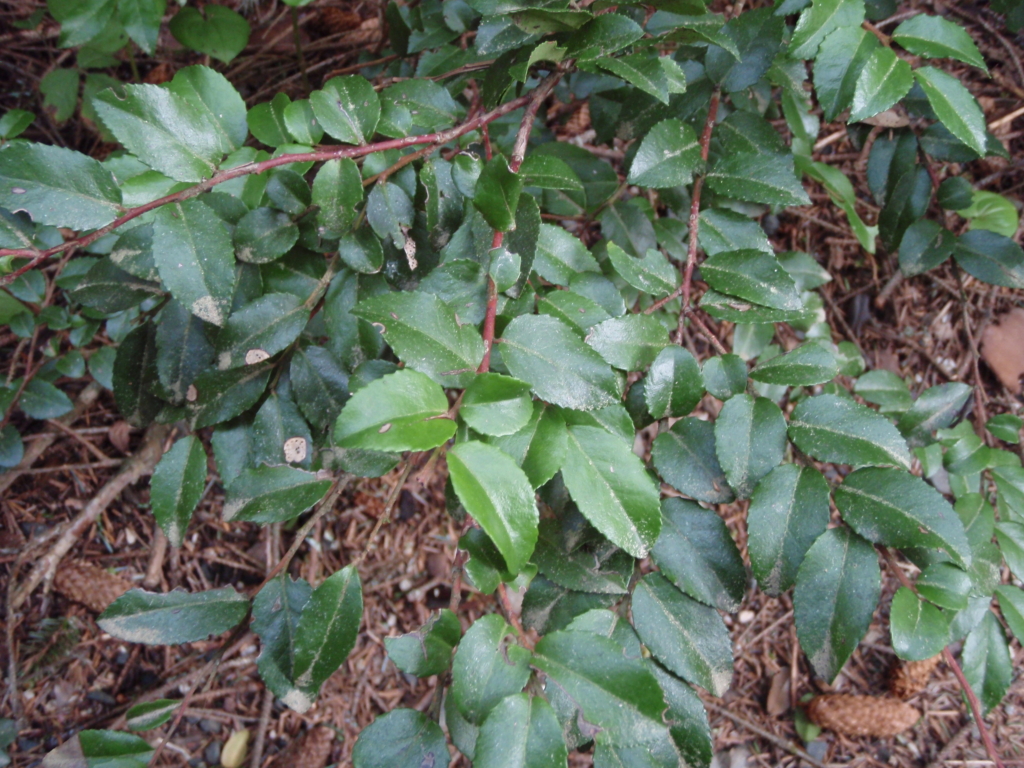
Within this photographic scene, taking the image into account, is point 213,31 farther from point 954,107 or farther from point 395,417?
point 954,107

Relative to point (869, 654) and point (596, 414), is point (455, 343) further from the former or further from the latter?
point (869, 654)

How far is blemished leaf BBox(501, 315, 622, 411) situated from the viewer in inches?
26.5

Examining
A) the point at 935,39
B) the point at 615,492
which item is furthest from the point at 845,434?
the point at 935,39

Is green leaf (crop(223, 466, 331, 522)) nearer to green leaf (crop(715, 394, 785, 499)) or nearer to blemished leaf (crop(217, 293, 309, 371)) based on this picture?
blemished leaf (crop(217, 293, 309, 371))

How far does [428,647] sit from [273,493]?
0.88ft

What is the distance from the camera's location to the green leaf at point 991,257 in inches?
45.0

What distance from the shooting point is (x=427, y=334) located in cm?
64

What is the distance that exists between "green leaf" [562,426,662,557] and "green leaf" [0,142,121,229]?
572mm

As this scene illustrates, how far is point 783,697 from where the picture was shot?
1688 mm

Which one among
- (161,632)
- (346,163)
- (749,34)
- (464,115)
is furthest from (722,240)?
(161,632)

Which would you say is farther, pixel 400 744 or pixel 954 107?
pixel 954 107

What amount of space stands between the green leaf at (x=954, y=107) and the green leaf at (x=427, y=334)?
0.74 metres

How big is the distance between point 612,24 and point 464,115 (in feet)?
0.94

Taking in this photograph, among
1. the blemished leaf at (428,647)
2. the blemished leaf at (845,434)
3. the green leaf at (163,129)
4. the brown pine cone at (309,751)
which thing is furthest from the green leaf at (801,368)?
the brown pine cone at (309,751)
